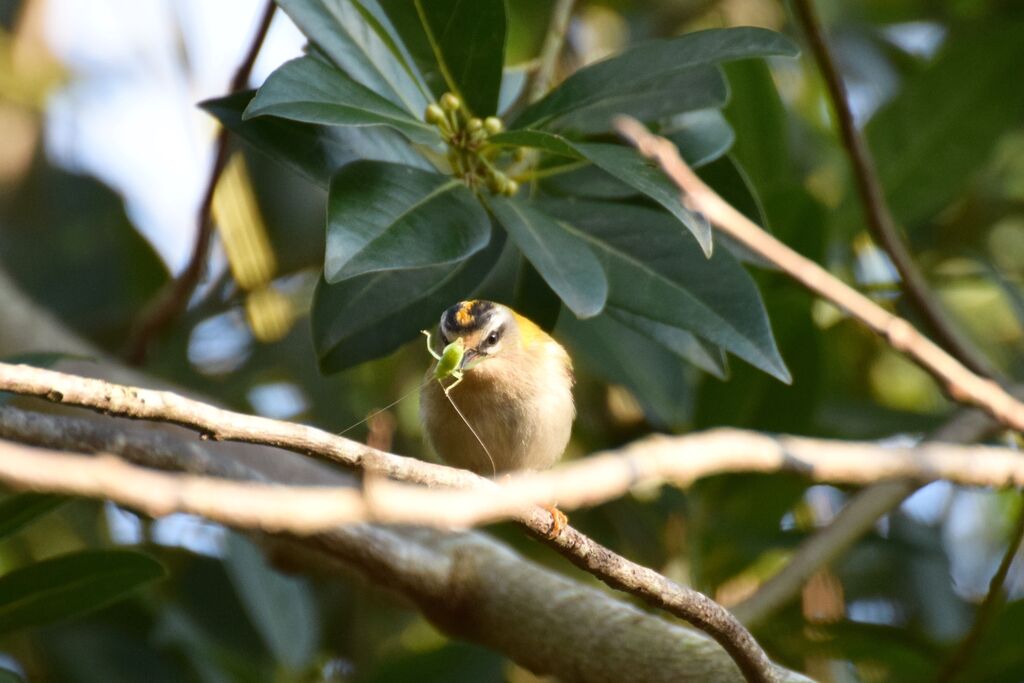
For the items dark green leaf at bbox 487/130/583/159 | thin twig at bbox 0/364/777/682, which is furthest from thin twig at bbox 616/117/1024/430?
dark green leaf at bbox 487/130/583/159

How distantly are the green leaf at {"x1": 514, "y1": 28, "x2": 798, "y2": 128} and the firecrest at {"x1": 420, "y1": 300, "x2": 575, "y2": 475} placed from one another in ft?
2.01

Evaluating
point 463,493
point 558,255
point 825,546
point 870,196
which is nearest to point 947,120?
point 870,196

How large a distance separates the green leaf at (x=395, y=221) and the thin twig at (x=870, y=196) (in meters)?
1.29

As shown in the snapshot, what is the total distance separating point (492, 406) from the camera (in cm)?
315

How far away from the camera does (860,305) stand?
131cm

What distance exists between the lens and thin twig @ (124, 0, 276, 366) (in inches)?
125

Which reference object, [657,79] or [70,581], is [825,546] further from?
[70,581]

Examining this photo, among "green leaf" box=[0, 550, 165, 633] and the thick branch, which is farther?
"green leaf" box=[0, 550, 165, 633]

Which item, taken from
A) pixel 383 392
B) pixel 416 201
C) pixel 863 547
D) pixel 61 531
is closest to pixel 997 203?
pixel 863 547

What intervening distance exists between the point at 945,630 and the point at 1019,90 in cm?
195

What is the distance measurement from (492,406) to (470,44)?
3.28 ft

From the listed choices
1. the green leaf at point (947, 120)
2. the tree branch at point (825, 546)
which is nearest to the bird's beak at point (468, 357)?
the tree branch at point (825, 546)

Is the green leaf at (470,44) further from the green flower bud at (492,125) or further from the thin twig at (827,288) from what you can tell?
the thin twig at (827,288)

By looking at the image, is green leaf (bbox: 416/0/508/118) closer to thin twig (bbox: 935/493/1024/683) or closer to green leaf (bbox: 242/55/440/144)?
green leaf (bbox: 242/55/440/144)
